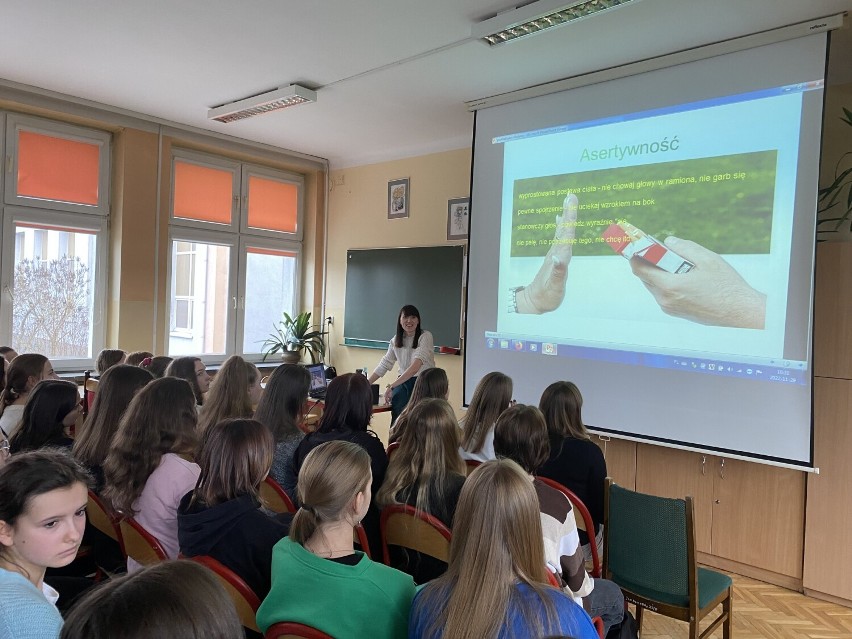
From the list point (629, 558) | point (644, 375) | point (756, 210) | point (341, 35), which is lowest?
point (629, 558)

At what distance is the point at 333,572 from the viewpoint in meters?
1.28

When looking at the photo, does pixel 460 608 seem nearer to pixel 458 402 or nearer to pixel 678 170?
pixel 678 170

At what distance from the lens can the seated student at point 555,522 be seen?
1806 mm

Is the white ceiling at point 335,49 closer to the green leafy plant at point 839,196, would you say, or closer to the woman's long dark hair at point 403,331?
the green leafy plant at point 839,196

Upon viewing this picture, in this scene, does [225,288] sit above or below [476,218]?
below

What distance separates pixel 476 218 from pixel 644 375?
1782mm

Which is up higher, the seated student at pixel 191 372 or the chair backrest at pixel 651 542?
the seated student at pixel 191 372

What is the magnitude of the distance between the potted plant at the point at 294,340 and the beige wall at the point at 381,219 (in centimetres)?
19

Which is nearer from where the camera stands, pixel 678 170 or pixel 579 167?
pixel 678 170

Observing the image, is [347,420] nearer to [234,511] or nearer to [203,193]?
[234,511]

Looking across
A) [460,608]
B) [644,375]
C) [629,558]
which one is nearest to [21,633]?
[460,608]

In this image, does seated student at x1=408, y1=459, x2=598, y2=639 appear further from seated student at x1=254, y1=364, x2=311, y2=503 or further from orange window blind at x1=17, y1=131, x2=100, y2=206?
orange window blind at x1=17, y1=131, x2=100, y2=206

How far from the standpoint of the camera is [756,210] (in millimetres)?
3311

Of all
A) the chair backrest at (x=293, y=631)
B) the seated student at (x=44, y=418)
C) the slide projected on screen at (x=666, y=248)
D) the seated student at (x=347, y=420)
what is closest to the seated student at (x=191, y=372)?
the seated student at (x=44, y=418)
